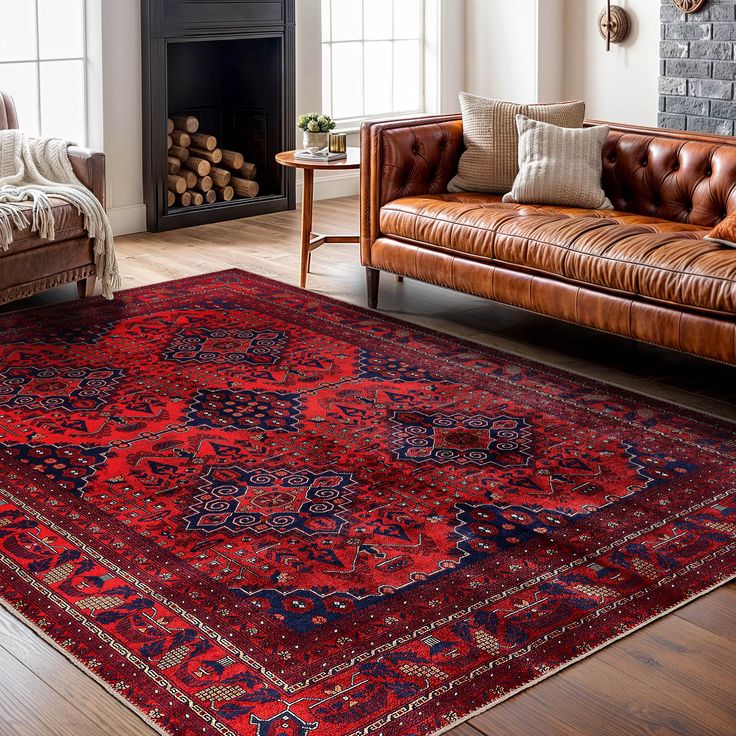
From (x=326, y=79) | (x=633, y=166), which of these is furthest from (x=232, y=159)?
(x=633, y=166)

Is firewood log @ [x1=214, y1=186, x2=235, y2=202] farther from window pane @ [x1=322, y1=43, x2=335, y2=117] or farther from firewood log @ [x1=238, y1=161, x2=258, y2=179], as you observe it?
window pane @ [x1=322, y1=43, x2=335, y2=117]

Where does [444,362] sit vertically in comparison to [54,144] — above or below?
below

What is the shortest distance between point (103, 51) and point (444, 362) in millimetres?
2944

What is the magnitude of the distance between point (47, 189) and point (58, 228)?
0.22m

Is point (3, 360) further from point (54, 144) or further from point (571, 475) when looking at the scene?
point (571, 475)

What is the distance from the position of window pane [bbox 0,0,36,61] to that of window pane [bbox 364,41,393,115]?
242 cm

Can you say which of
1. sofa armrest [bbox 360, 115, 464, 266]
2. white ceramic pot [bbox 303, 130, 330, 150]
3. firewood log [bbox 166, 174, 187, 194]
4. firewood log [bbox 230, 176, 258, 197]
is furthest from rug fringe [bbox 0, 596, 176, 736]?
firewood log [bbox 230, 176, 258, 197]

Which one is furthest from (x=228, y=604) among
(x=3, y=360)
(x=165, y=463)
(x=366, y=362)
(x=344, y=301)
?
(x=344, y=301)

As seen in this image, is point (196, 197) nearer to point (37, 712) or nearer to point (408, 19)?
point (408, 19)

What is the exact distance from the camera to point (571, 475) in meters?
3.13

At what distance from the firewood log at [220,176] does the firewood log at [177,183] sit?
0.26 meters

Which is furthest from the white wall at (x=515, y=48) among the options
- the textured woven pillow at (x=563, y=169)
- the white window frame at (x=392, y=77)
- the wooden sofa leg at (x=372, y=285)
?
the wooden sofa leg at (x=372, y=285)

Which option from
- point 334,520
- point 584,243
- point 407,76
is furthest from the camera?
point 407,76

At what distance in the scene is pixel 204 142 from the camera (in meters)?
6.66
